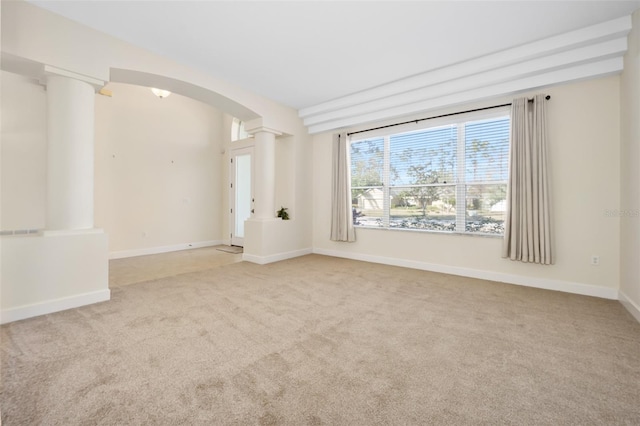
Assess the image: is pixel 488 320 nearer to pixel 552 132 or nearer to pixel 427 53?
pixel 552 132

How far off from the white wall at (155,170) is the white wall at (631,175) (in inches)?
290

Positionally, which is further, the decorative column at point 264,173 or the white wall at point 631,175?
the decorative column at point 264,173

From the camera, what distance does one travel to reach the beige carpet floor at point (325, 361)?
1.40 meters

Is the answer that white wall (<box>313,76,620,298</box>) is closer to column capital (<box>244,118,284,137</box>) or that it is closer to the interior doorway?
column capital (<box>244,118,284,137</box>)

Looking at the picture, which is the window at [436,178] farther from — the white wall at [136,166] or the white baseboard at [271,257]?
the white wall at [136,166]

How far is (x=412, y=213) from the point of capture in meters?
4.72

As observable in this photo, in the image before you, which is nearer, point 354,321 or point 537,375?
point 537,375

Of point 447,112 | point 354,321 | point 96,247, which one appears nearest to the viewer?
point 354,321

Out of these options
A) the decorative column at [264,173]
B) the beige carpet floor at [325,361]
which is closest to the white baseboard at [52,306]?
the beige carpet floor at [325,361]

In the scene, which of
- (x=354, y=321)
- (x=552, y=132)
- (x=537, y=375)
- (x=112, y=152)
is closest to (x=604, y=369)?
(x=537, y=375)

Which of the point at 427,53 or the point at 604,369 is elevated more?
the point at 427,53

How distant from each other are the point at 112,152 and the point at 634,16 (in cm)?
771

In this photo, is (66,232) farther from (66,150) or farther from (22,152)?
(22,152)

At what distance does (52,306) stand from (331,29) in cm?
405
